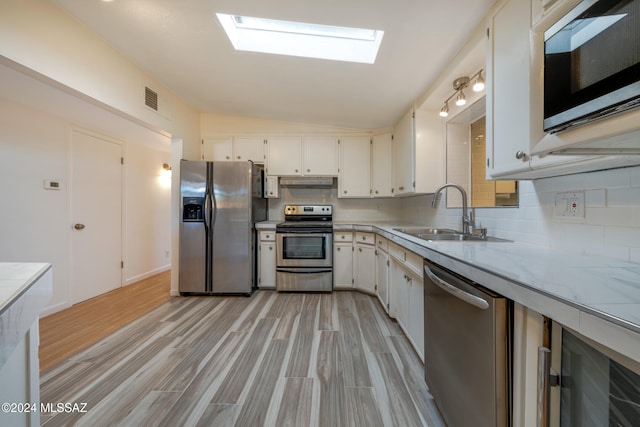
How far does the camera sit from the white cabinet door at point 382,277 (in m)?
2.43

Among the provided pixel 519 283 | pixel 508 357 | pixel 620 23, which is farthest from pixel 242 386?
pixel 620 23

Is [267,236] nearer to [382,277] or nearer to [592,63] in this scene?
[382,277]

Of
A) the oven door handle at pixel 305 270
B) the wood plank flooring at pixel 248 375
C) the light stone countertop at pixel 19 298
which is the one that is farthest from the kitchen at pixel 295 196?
the light stone countertop at pixel 19 298

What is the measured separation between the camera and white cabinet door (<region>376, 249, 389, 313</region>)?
95.5 inches

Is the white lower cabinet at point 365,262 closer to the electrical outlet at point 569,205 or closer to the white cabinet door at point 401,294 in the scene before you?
the white cabinet door at point 401,294

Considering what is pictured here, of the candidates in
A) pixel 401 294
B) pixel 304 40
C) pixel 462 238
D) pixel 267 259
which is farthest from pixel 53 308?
pixel 462 238

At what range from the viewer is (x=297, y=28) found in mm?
1909

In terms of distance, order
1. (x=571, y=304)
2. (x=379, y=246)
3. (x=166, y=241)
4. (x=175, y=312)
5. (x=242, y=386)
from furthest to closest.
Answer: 1. (x=166, y=241)
2. (x=379, y=246)
3. (x=175, y=312)
4. (x=242, y=386)
5. (x=571, y=304)

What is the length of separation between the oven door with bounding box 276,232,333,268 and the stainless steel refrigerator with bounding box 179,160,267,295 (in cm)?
45

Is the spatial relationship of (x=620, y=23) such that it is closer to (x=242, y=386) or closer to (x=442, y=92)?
(x=442, y=92)

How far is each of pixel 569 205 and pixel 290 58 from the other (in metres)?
2.15

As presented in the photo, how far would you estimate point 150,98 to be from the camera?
8.09 ft

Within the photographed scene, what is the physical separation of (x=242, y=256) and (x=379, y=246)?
1.73m

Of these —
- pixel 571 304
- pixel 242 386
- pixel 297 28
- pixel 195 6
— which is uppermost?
pixel 297 28
